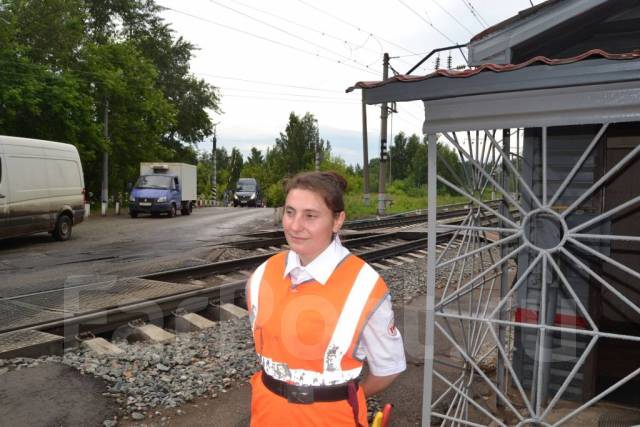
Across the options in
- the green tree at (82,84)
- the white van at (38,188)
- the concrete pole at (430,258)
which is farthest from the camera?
the green tree at (82,84)

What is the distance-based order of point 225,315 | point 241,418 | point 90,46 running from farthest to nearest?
point 90,46, point 225,315, point 241,418

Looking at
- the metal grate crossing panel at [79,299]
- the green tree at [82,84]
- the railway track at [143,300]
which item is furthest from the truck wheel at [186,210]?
the metal grate crossing panel at [79,299]

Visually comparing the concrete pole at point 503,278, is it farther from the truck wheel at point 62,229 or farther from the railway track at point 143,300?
the truck wheel at point 62,229

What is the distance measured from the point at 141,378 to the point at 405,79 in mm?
3671

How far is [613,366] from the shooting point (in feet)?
16.1

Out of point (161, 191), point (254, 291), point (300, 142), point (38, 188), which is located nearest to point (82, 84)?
point (161, 191)

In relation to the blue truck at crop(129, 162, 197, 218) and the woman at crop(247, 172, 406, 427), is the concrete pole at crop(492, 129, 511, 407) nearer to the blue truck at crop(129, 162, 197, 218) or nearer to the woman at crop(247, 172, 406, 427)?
the woman at crop(247, 172, 406, 427)

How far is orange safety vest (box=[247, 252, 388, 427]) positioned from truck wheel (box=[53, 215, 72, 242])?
14.9 meters

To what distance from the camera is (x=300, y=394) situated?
2025 millimetres

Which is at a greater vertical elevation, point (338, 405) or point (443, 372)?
point (338, 405)

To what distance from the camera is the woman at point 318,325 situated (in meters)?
2.02

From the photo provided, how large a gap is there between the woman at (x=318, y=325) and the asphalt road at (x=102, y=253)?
759 centimetres

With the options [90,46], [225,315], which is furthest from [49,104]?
[225,315]

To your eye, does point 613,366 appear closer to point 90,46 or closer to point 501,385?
point 501,385
